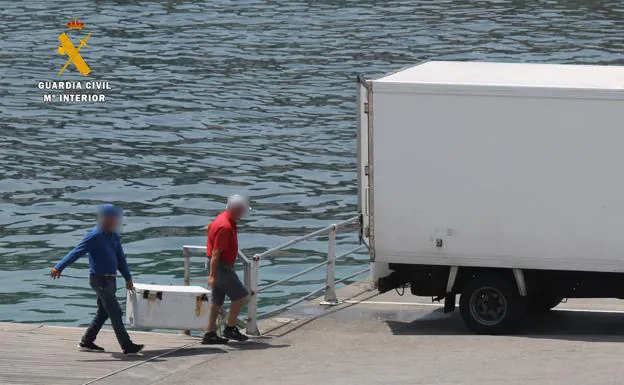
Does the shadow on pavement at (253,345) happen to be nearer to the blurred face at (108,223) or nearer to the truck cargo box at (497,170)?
the truck cargo box at (497,170)

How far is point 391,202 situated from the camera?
56.7 ft

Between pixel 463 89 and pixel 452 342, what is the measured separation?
2987mm

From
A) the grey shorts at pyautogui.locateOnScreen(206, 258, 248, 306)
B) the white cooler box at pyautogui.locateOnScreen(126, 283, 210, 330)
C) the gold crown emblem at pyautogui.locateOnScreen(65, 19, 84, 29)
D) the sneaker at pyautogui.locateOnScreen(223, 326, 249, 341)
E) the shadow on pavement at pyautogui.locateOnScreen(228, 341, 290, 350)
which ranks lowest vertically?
the gold crown emblem at pyautogui.locateOnScreen(65, 19, 84, 29)

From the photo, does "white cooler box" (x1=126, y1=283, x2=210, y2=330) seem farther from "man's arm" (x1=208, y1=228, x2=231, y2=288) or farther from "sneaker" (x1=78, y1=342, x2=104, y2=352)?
"sneaker" (x1=78, y1=342, x2=104, y2=352)

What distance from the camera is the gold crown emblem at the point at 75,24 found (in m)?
57.5

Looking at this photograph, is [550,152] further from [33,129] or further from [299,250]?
[33,129]

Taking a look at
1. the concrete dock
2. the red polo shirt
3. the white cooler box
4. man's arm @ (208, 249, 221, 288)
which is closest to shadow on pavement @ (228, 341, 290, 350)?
the concrete dock

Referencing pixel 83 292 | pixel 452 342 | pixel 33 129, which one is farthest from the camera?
pixel 33 129

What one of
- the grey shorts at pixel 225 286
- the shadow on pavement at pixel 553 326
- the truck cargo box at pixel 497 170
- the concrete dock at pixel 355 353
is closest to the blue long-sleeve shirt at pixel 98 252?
the concrete dock at pixel 355 353

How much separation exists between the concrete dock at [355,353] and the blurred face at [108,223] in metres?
1.44

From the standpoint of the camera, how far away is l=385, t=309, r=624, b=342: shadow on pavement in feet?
55.8

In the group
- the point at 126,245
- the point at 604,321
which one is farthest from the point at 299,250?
the point at 604,321

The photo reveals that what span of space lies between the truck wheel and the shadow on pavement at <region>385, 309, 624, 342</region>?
100mm

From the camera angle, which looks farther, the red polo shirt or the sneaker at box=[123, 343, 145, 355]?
the red polo shirt
